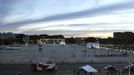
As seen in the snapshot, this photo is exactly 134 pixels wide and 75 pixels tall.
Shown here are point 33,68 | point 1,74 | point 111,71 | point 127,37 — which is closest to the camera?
point 1,74

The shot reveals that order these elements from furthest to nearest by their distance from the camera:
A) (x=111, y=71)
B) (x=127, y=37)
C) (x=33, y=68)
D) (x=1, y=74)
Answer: (x=127, y=37)
(x=33, y=68)
(x=111, y=71)
(x=1, y=74)

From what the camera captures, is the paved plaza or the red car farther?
the paved plaza

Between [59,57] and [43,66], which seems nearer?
[43,66]

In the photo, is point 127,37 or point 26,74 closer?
point 26,74

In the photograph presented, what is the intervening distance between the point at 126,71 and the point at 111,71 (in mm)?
2367

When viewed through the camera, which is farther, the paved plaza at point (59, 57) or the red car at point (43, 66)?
the paved plaza at point (59, 57)

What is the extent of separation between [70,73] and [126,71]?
8013 mm

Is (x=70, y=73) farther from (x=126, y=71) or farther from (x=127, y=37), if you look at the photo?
(x=127, y=37)

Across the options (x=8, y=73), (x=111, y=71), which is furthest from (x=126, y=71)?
(x=8, y=73)

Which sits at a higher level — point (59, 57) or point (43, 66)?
point (43, 66)

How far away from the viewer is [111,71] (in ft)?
147

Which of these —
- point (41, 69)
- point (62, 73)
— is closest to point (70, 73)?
point (62, 73)

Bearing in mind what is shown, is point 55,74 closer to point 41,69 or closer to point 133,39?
point 41,69

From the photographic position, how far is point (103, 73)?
43.3 meters
